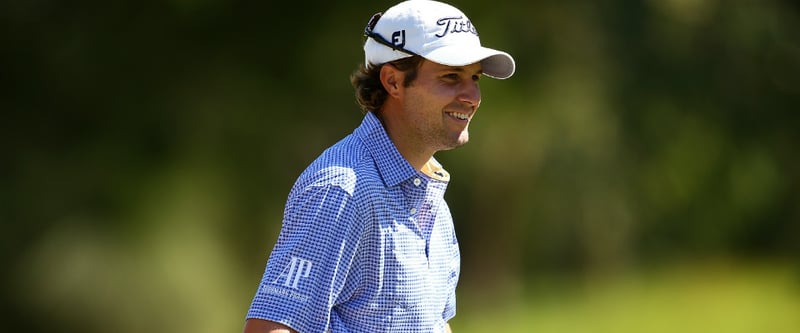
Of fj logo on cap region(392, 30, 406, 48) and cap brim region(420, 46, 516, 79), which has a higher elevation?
fj logo on cap region(392, 30, 406, 48)

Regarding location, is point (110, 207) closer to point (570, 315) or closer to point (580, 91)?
point (580, 91)

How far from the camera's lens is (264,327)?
2365 mm

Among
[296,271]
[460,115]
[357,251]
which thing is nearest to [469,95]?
[460,115]

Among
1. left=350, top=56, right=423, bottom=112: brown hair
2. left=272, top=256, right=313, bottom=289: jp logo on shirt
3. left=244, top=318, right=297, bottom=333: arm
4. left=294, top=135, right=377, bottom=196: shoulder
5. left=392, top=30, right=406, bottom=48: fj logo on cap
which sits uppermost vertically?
left=392, top=30, right=406, bottom=48: fj logo on cap

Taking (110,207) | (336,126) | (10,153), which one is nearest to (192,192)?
(110,207)

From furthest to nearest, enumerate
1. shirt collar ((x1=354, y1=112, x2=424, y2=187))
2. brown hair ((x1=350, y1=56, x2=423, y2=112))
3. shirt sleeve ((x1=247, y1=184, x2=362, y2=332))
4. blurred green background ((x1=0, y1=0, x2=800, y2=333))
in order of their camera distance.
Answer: blurred green background ((x1=0, y1=0, x2=800, y2=333)) < brown hair ((x1=350, y1=56, x2=423, y2=112)) < shirt collar ((x1=354, y1=112, x2=424, y2=187)) < shirt sleeve ((x1=247, y1=184, x2=362, y2=332))

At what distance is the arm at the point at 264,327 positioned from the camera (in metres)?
2.36

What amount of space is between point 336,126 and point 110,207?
7.83 ft

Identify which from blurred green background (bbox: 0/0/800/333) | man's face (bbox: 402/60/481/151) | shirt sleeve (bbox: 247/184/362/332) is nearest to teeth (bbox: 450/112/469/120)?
man's face (bbox: 402/60/481/151)

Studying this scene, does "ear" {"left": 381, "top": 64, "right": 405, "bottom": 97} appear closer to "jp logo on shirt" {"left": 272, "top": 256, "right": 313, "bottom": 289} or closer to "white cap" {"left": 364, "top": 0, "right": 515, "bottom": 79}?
"white cap" {"left": 364, "top": 0, "right": 515, "bottom": 79}

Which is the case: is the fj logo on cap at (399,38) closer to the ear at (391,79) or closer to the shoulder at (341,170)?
the ear at (391,79)

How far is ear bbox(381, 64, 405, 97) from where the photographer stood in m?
2.64

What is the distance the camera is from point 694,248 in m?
12.8

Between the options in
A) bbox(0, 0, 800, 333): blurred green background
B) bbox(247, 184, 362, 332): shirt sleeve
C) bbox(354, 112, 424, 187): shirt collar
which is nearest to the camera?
bbox(247, 184, 362, 332): shirt sleeve
